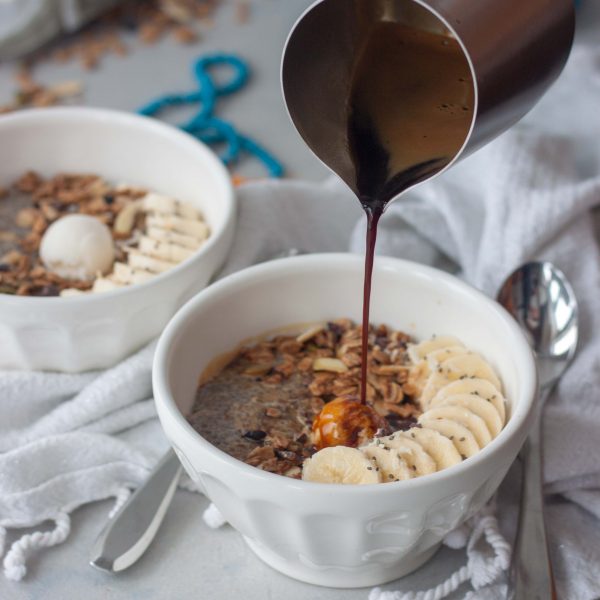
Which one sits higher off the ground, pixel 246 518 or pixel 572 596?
pixel 246 518

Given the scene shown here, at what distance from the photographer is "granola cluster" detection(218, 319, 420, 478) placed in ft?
2.91

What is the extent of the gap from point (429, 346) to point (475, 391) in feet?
0.31

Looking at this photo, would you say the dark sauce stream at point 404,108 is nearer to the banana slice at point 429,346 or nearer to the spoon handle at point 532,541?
the banana slice at point 429,346

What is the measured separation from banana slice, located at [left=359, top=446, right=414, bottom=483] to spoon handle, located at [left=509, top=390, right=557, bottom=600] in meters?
0.12

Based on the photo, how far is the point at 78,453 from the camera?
3.17 feet

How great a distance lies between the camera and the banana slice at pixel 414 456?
809 millimetres

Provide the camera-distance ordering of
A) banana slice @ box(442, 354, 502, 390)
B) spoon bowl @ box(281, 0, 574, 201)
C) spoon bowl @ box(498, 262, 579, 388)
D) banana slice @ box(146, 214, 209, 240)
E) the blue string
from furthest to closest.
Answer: the blue string
banana slice @ box(146, 214, 209, 240)
spoon bowl @ box(498, 262, 579, 388)
banana slice @ box(442, 354, 502, 390)
spoon bowl @ box(281, 0, 574, 201)

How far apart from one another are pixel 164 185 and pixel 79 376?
331 mm

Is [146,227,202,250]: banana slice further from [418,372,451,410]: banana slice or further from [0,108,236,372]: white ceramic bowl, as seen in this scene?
[418,372,451,410]: banana slice

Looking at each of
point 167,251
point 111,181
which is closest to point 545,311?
point 167,251

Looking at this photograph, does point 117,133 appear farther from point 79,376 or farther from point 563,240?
point 563,240

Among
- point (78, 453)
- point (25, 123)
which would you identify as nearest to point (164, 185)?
point (25, 123)

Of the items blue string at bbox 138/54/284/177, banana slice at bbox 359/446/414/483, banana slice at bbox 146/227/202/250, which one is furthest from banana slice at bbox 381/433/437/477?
blue string at bbox 138/54/284/177

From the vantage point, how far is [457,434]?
0.85m
